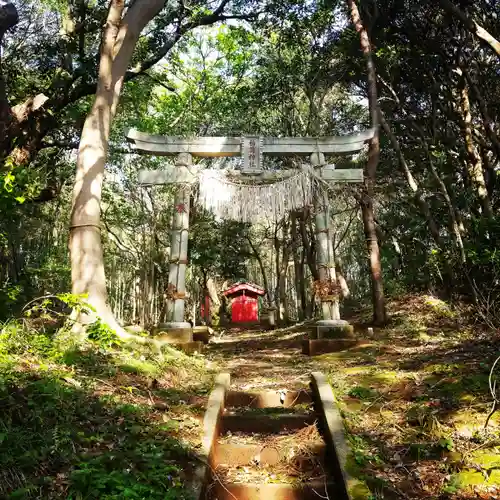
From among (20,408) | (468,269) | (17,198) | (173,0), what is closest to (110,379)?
(20,408)

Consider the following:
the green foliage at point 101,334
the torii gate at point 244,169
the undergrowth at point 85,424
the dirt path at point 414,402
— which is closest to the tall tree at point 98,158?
the green foliage at point 101,334

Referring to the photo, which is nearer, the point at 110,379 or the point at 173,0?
the point at 110,379

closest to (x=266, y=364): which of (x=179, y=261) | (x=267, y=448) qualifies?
(x=179, y=261)

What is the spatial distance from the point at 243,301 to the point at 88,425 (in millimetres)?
16357

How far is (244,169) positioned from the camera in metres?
7.98

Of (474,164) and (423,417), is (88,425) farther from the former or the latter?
(474,164)

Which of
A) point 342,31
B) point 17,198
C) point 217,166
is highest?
point 342,31

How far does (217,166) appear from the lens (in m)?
15.4

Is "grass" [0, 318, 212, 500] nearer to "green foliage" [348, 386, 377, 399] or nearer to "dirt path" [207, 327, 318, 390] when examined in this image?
"dirt path" [207, 327, 318, 390]

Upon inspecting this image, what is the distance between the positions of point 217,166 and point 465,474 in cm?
1346

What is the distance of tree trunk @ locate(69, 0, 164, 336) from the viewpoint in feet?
17.6

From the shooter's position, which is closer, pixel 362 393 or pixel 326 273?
pixel 362 393

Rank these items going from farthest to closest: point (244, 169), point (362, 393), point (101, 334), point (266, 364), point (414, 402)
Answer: point (244, 169)
point (266, 364)
point (101, 334)
point (362, 393)
point (414, 402)

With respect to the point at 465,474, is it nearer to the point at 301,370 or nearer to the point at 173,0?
the point at 301,370
